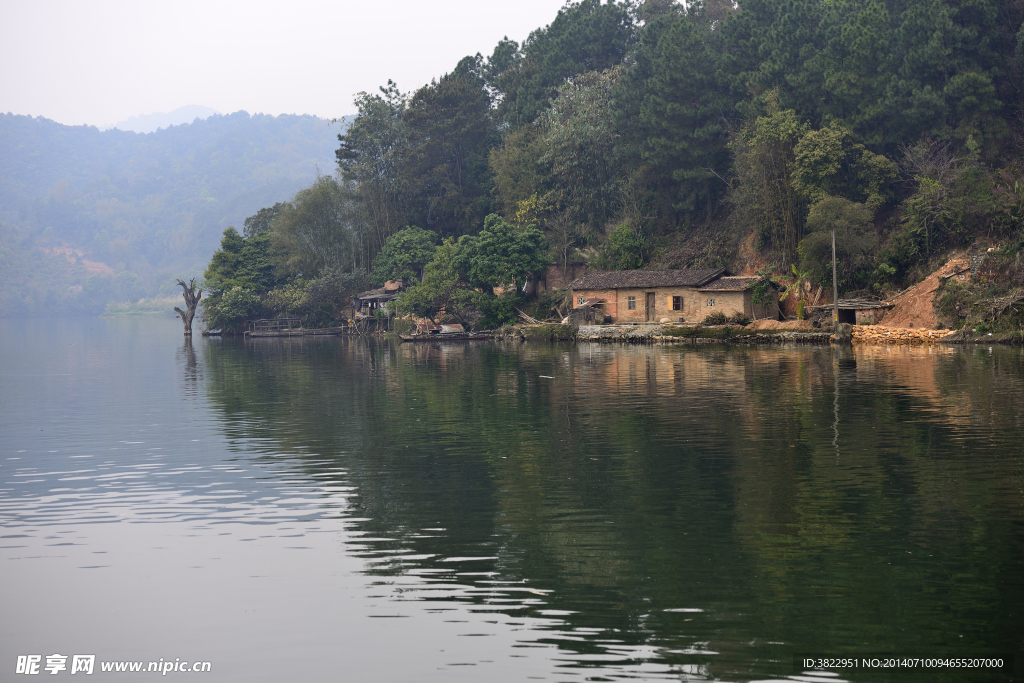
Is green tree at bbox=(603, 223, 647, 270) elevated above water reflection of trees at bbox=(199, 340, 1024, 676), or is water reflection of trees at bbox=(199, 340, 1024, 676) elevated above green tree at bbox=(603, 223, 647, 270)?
green tree at bbox=(603, 223, 647, 270)

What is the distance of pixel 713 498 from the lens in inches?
668

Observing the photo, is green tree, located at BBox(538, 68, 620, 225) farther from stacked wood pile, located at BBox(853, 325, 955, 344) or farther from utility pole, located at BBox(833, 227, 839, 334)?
stacked wood pile, located at BBox(853, 325, 955, 344)

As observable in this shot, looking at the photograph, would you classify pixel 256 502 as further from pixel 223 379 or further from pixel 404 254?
pixel 404 254

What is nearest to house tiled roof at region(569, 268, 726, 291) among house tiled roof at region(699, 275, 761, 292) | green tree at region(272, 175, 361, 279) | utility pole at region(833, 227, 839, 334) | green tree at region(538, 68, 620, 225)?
house tiled roof at region(699, 275, 761, 292)

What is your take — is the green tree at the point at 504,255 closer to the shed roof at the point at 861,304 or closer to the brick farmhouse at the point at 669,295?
the brick farmhouse at the point at 669,295

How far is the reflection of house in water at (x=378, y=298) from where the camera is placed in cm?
9585

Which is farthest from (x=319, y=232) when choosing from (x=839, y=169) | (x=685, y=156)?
(x=839, y=169)

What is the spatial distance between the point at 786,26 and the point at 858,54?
9.30 meters

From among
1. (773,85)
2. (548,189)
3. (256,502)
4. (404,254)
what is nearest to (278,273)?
(404,254)

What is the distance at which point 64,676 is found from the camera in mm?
10055

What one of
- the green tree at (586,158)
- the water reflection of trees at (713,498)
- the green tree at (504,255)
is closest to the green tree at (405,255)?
the green tree at (504,255)

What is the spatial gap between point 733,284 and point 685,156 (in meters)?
17.8

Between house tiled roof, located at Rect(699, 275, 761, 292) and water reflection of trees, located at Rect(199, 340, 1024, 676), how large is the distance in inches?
1093

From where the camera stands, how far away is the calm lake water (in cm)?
1033
